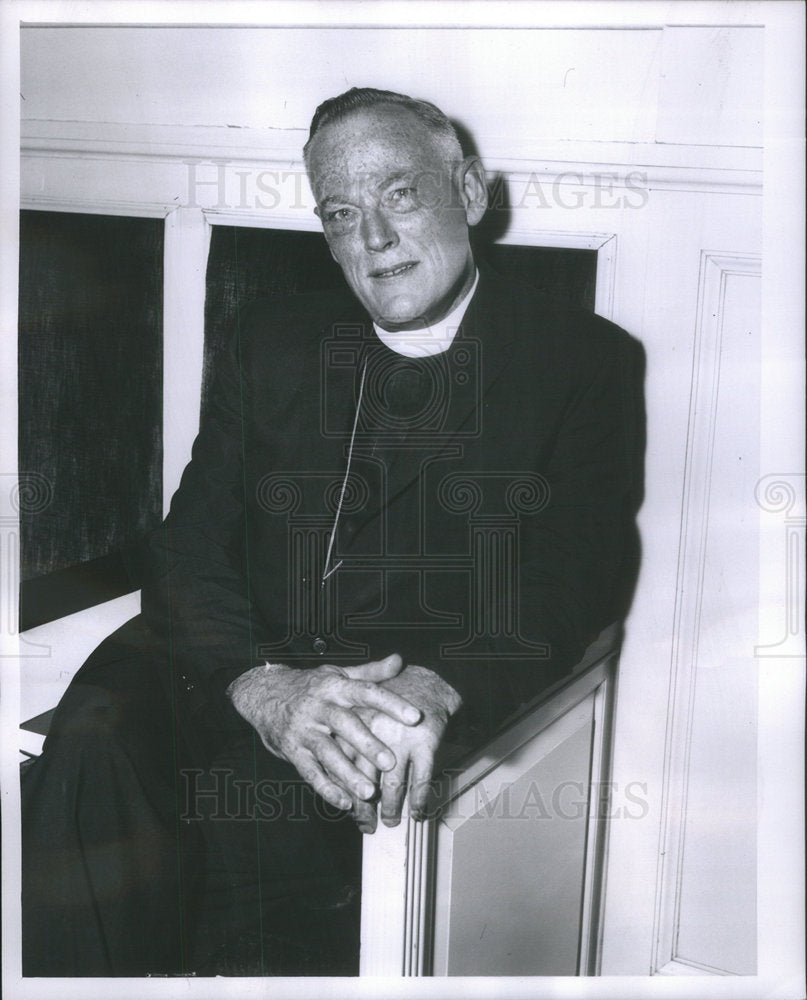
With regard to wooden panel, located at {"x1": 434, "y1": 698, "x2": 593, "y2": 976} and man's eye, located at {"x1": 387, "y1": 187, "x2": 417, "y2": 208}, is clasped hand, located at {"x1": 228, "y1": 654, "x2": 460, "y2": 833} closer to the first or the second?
wooden panel, located at {"x1": 434, "y1": 698, "x2": 593, "y2": 976}

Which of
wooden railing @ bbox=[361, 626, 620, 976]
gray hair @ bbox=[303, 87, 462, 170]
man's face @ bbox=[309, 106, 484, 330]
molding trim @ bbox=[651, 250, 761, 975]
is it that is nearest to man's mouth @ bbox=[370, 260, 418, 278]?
man's face @ bbox=[309, 106, 484, 330]

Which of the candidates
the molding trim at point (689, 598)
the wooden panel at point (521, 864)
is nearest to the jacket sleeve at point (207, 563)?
the wooden panel at point (521, 864)

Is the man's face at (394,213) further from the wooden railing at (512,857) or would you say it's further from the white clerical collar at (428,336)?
the wooden railing at (512,857)

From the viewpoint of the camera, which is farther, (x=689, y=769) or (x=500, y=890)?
(x=689, y=769)

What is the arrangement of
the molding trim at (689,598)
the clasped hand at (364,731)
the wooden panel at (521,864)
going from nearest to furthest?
the clasped hand at (364,731) < the wooden panel at (521,864) < the molding trim at (689,598)

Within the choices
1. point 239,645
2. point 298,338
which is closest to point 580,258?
point 298,338

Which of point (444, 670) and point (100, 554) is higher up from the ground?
point (100, 554)

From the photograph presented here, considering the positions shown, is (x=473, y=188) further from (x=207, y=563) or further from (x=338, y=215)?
(x=207, y=563)

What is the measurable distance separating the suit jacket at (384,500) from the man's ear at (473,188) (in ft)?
0.25

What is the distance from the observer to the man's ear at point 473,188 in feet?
3.59

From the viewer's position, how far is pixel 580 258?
3.77ft

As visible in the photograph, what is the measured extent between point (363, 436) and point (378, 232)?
0.24m

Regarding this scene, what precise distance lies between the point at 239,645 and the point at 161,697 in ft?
0.38

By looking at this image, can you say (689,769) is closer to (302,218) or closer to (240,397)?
(240,397)
